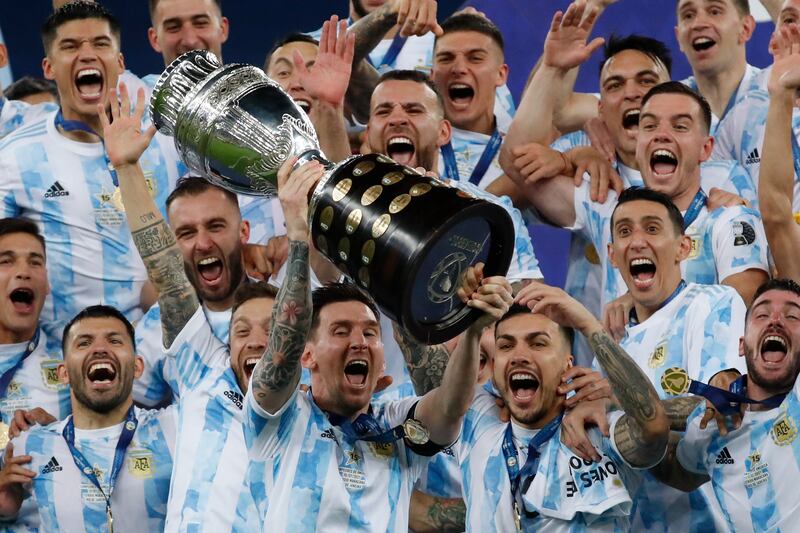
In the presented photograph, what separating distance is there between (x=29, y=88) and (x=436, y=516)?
3.18m

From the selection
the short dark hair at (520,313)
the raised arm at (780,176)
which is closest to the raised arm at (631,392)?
the short dark hair at (520,313)

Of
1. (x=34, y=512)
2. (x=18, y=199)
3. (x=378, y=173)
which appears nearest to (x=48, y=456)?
(x=34, y=512)

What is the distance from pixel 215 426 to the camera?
5.54 m

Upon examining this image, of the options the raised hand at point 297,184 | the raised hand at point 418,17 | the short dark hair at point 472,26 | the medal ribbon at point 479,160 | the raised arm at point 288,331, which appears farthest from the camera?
the short dark hair at point 472,26

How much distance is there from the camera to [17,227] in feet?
20.3

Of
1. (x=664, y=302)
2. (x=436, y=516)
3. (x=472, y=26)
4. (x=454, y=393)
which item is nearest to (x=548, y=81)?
(x=472, y=26)

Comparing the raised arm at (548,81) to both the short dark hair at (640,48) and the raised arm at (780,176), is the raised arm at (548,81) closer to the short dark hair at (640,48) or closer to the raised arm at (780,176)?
the short dark hair at (640,48)

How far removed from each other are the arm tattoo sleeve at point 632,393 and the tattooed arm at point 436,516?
86 cm

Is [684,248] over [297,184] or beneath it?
beneath

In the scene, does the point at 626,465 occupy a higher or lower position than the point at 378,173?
lower

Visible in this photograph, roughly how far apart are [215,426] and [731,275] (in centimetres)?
193

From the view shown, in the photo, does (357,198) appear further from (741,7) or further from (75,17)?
(741,7)

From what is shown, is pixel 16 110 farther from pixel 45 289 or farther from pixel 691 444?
pixel 691 444

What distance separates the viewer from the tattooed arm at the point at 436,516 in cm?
573
